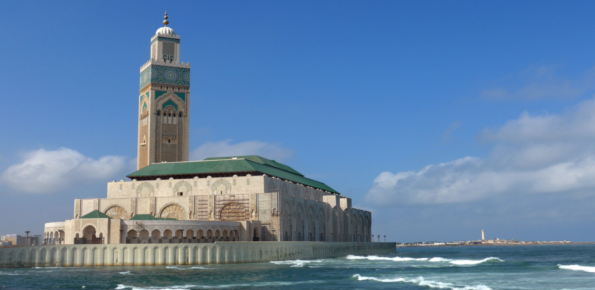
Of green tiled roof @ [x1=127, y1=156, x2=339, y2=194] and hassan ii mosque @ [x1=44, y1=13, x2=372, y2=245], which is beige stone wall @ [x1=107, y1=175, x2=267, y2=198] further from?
green tiled roof @ [x1=127, y1=156, x2=339, y2=194]

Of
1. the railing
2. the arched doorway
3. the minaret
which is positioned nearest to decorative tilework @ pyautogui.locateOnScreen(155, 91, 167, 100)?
the minaret

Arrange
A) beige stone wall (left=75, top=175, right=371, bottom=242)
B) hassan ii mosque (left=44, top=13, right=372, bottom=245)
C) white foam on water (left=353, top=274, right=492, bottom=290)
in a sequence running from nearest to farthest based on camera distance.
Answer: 1. white foam on water (left=353, top=274, right=492, bottom=290)
2. hassan ii mosque (left=44, top=13, right=372, bottom=245)
3. beige stone wall (left=75, top=175, right=371, bottom=242)

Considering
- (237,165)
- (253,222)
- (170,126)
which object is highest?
(170,126)

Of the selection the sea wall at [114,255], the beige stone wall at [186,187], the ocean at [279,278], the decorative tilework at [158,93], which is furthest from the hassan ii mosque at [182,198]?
the ocean at [279,278]

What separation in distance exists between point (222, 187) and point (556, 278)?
146ft

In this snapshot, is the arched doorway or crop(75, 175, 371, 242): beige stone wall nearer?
the arched doorway

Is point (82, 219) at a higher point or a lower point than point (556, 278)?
higher

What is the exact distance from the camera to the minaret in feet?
302

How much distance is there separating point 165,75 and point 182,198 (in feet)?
81.6

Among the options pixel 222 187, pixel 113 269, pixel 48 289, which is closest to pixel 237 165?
pixel 222 187

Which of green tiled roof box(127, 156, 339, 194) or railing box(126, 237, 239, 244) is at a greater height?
green tiled roof box(127, 156, 339, 194)

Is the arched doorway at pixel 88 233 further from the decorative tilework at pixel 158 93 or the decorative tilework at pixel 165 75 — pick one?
the decorative tilework at pixel 165 75

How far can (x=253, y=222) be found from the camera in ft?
240

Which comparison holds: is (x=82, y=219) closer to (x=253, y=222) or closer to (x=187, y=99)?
(x=253, y=222)
